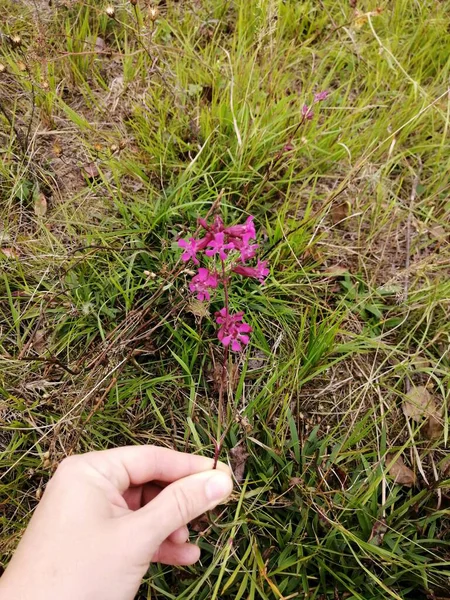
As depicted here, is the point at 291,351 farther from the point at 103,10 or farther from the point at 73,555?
the point at 103,10

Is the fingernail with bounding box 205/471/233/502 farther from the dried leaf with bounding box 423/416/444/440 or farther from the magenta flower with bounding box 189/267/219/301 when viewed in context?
the dried leaf with bounding box 423/416/444/440

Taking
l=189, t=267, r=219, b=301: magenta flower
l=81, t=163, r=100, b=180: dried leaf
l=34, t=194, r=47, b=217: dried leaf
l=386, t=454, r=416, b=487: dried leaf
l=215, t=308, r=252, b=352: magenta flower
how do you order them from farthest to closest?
l=81, t=163, r=100, b=180: dried leaf < l=34, t=194, r=47, b=217: dried leaf < l=386, t=454, r=416, b=487: dried leaf < l=215, t=308, r=252, b=352: magenta flower < l=189, t=267, r=219, b=301: magenta flower

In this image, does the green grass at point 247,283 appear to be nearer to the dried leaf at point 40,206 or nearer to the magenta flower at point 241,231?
the dried leaf at point 40,206

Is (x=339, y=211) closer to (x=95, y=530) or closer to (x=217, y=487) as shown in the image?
(x=217, y=487)

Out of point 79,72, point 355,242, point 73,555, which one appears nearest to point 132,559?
point 73,555

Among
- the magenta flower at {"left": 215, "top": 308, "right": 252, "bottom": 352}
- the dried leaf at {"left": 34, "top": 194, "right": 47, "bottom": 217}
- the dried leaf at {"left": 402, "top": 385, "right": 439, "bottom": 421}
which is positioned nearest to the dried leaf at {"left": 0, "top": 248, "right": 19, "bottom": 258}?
the dried leaf at {"left": 34, "top": 194, "right": 47, "bottom": 217}

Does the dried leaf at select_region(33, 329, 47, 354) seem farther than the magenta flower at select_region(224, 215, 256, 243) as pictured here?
Yes
